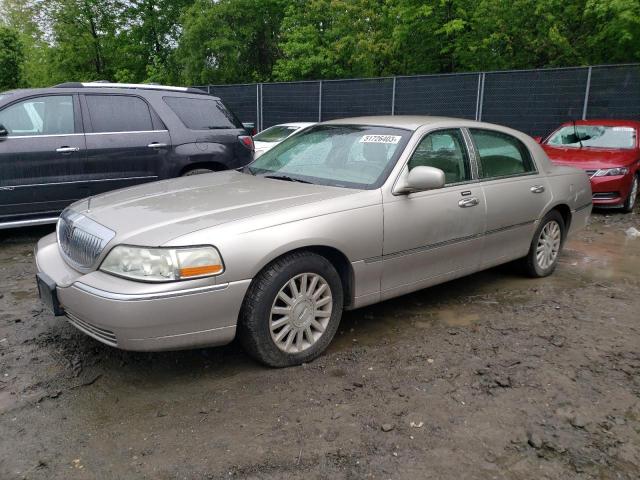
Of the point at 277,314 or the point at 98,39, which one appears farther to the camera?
the point at 98,39

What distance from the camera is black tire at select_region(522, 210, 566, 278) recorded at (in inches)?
206

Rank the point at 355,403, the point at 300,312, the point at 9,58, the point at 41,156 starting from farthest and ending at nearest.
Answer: the point at 9,58, the point at 41,156, the point at 300,312, the point at 355,403

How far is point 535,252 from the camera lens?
5270 millimetres

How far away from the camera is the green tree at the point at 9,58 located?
25594 millimetres

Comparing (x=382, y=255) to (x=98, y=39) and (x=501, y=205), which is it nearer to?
(x=501, y=205)

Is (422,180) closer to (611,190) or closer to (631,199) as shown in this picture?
(611,190)

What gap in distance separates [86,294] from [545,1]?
51.0 feet

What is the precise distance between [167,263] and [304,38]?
20488mm

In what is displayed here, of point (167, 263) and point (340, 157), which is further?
point (340, 157)

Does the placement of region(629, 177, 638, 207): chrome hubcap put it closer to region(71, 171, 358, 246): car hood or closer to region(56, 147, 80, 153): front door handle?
region(71, 171, 358, 246): car hood

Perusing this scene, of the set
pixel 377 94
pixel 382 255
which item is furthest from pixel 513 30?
pixel 382 255

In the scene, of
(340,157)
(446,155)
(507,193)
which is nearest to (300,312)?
(340,157)

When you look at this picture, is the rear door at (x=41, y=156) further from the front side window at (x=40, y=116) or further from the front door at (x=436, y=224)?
the front door at (x=436, y=224)

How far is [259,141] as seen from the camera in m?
11.5
